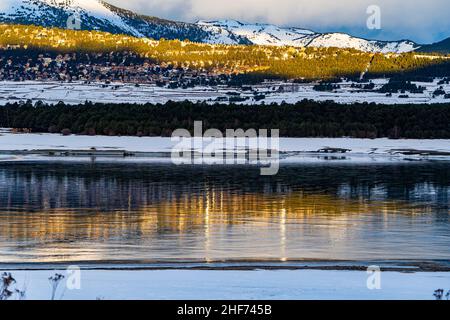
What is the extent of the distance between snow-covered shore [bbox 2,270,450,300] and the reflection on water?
226 centimetres

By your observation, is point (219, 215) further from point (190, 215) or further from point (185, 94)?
point (185, 94)

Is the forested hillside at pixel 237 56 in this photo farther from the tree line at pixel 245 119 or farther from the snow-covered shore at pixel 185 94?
the tree line at pixel 245 119

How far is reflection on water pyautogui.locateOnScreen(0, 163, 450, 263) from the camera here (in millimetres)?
17922

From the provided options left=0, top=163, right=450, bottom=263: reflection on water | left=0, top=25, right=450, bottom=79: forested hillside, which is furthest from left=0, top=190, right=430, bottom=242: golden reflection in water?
left=0, top=25, right=450, bottom=79: forested hillside

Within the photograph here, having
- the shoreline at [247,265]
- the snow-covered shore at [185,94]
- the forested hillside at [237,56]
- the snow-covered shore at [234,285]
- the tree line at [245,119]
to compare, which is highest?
the forested hillside at [237,56]

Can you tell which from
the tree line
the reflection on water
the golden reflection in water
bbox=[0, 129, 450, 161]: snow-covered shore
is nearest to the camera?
the reflection on water

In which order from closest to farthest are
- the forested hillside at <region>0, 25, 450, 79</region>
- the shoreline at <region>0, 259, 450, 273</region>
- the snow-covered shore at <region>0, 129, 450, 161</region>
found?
1. the shoreline at <region>0, 259, 450, 273</region>
2. the snow-covered shore at <region>0, 129, 450, 161</region>
3. the forested hillside at <region>0, 25, 450, 79</region>

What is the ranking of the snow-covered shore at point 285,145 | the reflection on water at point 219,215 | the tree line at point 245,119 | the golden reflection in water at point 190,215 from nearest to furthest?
1. the reflection on water at point 219,215
2. the golden reflection in water at point 190,215
3. the snow-covered shore at point 285,145
4. the tree line at point 245,119

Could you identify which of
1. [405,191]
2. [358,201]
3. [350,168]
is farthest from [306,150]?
[358,201]

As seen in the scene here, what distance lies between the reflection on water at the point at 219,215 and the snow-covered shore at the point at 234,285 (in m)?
2.26

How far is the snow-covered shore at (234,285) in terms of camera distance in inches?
499

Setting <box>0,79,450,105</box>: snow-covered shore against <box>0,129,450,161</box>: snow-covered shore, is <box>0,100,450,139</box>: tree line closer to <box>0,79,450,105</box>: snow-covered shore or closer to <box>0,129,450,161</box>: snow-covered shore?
<box>0,129,450,161</box>: snow-covered shore

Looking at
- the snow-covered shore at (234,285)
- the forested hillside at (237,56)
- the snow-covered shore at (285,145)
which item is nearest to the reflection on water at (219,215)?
the snow-covered shore at (234,285)

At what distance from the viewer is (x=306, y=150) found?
58.0 m
